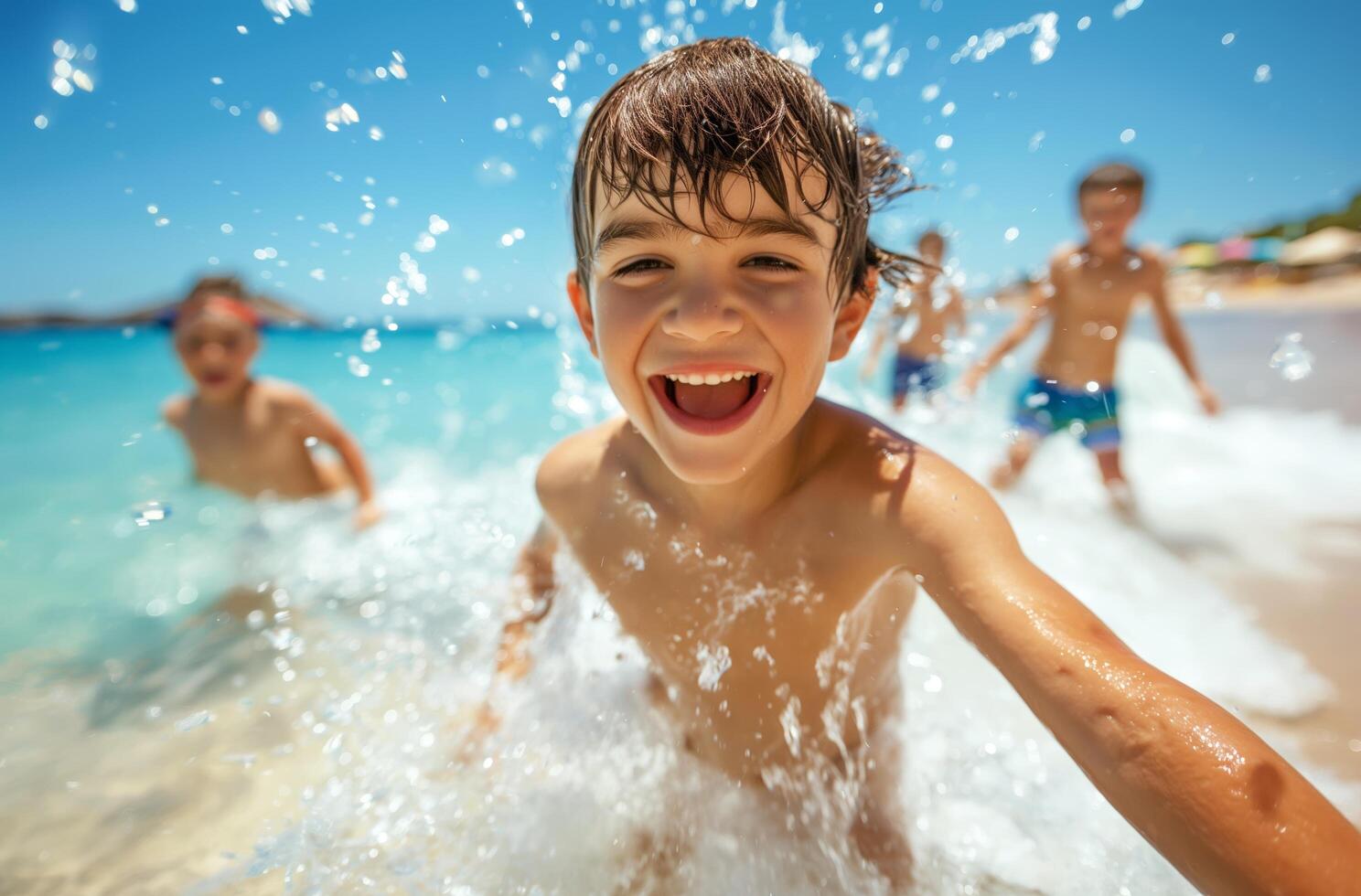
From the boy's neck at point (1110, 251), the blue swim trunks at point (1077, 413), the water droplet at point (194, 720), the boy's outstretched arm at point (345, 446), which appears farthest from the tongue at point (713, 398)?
the boy's neck at point (1110, 251)

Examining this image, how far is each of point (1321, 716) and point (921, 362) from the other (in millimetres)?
3545

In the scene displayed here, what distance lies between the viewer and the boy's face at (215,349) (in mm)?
3545

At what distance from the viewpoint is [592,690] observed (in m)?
2.05

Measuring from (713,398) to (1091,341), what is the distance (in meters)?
3.47

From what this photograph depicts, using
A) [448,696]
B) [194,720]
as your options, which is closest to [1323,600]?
[448,696]

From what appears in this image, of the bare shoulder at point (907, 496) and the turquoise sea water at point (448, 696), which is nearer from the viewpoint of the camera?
the bare shoulder at point (907, 496)

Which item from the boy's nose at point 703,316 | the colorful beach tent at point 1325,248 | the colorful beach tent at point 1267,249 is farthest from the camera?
the colorful beach tent at point 1267,249

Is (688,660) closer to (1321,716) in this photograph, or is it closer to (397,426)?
(1321,716)

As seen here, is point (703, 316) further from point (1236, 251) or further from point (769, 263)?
point (1236, 251)

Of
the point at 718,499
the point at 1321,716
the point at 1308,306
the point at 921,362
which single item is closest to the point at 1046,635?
the point at 718,499

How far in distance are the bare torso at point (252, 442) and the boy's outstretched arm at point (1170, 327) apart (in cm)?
487

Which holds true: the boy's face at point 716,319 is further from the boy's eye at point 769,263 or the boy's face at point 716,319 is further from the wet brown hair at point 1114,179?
the wet brown hair at point 1114,179

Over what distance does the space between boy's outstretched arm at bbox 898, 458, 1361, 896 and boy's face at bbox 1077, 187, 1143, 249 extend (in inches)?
124

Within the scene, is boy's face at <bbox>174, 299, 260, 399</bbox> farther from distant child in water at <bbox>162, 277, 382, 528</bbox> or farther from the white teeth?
the white teeth
